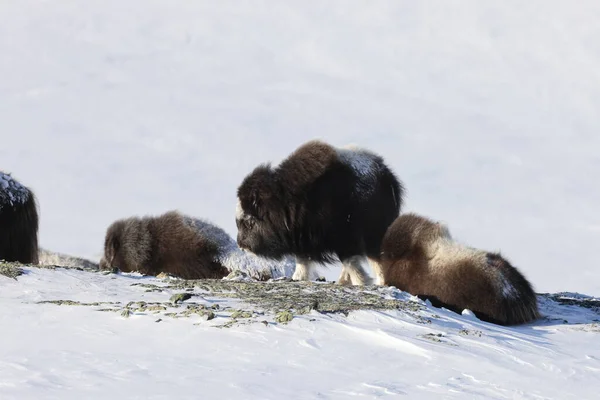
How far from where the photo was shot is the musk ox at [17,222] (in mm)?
10453

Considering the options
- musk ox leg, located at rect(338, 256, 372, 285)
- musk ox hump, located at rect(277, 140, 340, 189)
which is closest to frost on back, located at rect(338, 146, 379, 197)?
musk ox hump, located at rect(277, 140, 340, 189)

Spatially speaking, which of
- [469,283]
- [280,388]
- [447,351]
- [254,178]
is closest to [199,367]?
[280,388]

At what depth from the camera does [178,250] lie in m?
11.8

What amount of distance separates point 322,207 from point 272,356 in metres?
4.18

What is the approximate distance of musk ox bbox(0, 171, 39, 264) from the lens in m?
10.5

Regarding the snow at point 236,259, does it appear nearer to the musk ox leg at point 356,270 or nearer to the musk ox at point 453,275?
the musk ox leg at point 356,270

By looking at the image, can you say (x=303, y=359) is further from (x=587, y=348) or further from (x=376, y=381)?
(x=587, y=348)

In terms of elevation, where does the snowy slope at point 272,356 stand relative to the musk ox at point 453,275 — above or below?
below

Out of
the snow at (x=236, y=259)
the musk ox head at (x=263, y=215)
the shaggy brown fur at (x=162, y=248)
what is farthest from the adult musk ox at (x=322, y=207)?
the shaggy brown fur at (x=162, y=248)

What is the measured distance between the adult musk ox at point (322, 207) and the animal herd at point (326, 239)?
0.01m

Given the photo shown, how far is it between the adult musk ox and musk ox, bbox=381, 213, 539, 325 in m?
0.81

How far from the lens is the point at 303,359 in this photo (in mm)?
5465

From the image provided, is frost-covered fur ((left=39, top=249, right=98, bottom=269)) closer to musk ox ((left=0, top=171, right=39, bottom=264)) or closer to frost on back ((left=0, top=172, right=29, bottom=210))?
musk ox ((left=0, top=171, right=39, bottom=264))

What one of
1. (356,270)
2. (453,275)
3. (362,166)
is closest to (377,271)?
(356,270)
